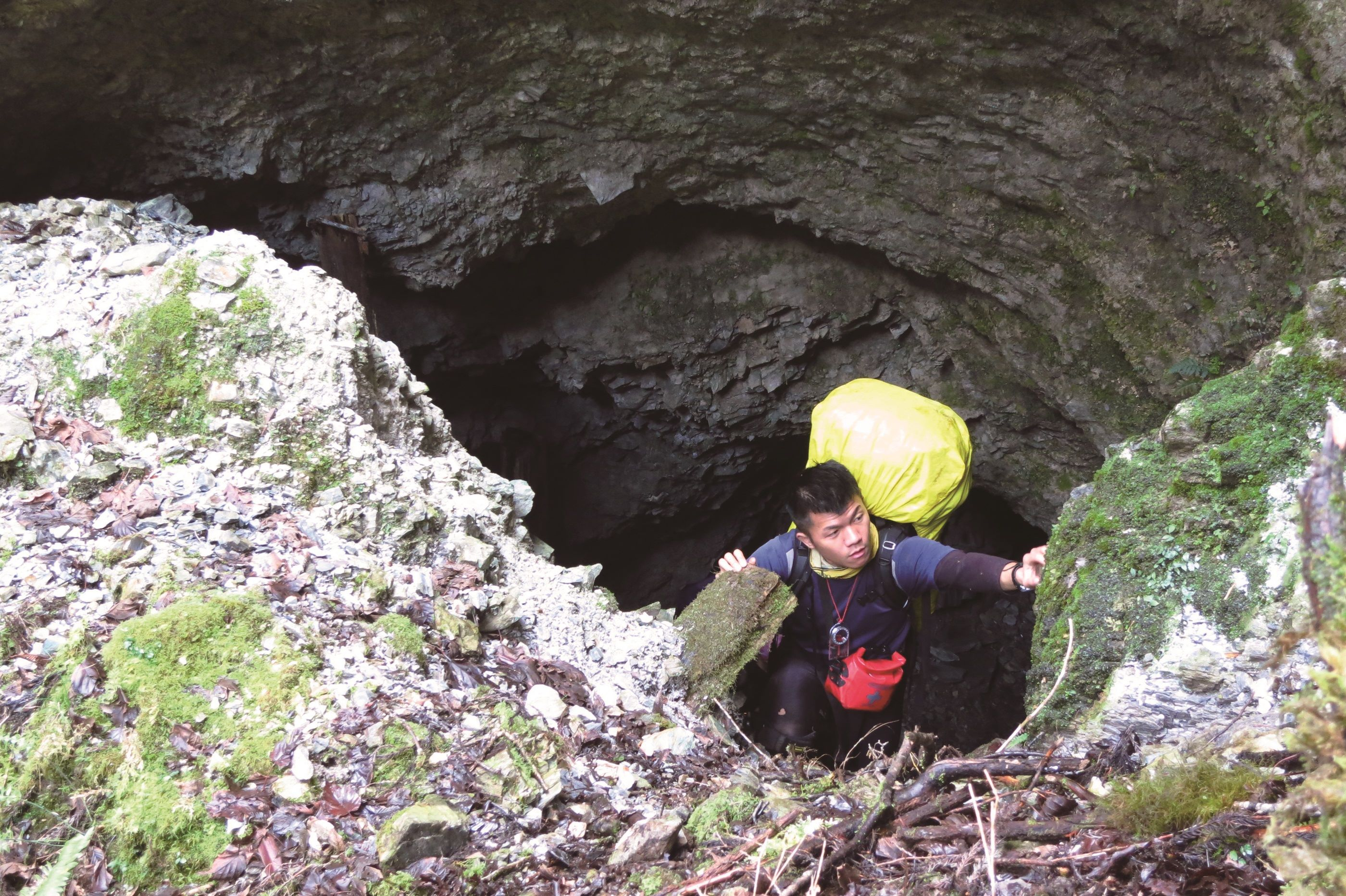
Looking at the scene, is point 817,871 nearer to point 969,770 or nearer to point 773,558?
point 969,770

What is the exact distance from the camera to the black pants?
3.04 meters

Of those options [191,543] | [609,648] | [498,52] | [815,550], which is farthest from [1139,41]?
[191,543]

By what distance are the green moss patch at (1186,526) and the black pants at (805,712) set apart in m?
1.13

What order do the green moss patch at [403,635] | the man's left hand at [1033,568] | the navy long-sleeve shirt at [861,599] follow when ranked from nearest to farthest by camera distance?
1. the green moss patch at [403,635]
2. the man's left hand at [1033,568]
3. the navy long-sleeve shirt at [861,599]

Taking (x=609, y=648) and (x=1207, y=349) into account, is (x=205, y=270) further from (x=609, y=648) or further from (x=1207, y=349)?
(x=1207, y=349)

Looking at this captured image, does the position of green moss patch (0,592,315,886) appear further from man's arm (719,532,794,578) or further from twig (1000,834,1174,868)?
man's arm (719,532,794,578)

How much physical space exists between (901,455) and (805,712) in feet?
3.56

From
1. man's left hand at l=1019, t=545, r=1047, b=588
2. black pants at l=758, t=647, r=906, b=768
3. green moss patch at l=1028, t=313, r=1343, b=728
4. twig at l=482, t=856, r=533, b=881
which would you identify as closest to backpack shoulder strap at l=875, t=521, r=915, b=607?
black pants at l=758, t=647, r=906, b=768

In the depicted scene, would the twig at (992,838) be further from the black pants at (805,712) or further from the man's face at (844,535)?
the black pants at (805,712)

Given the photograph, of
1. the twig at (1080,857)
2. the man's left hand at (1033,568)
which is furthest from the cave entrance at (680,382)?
the twig at (1080,857)

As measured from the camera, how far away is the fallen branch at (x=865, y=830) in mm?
1215

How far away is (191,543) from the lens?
1975 mm

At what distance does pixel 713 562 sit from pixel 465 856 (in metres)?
5.53

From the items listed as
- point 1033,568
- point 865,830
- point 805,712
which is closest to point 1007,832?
point 865,830
